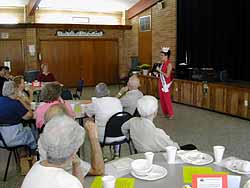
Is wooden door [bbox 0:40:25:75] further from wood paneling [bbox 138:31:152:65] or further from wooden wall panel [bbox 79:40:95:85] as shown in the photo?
wood paneling [bbox 138:31:152:65]

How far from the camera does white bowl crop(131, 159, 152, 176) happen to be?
83.3 inches

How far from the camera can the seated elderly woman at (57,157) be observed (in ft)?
5.22

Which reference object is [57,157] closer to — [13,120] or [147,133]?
[147,133]

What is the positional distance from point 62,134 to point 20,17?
39.6ft

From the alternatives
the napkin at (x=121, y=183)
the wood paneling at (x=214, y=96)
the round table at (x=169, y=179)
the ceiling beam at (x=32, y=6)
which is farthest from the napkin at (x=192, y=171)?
the ceiling beam at (x=32, y=6)

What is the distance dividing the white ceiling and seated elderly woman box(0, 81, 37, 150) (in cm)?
883

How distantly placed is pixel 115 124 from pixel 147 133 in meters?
1.20

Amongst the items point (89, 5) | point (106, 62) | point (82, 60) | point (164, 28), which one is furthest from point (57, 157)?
point (106, 62)

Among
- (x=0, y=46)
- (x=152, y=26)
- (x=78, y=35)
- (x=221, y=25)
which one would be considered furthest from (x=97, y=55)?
(x=221, y=25)

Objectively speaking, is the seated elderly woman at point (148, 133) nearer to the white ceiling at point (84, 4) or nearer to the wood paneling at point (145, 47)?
the wood paneling at point (145, 47)

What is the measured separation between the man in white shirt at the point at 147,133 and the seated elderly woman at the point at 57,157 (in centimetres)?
115

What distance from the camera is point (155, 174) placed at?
7.01ft

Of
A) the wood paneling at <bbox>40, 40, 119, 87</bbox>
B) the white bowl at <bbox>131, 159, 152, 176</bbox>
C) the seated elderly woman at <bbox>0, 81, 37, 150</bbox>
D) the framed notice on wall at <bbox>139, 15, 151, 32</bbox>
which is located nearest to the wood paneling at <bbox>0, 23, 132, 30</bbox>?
the wood paneling at <bbox>40, 40, 119, 87</bbox>

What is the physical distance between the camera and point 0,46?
1247 cm
